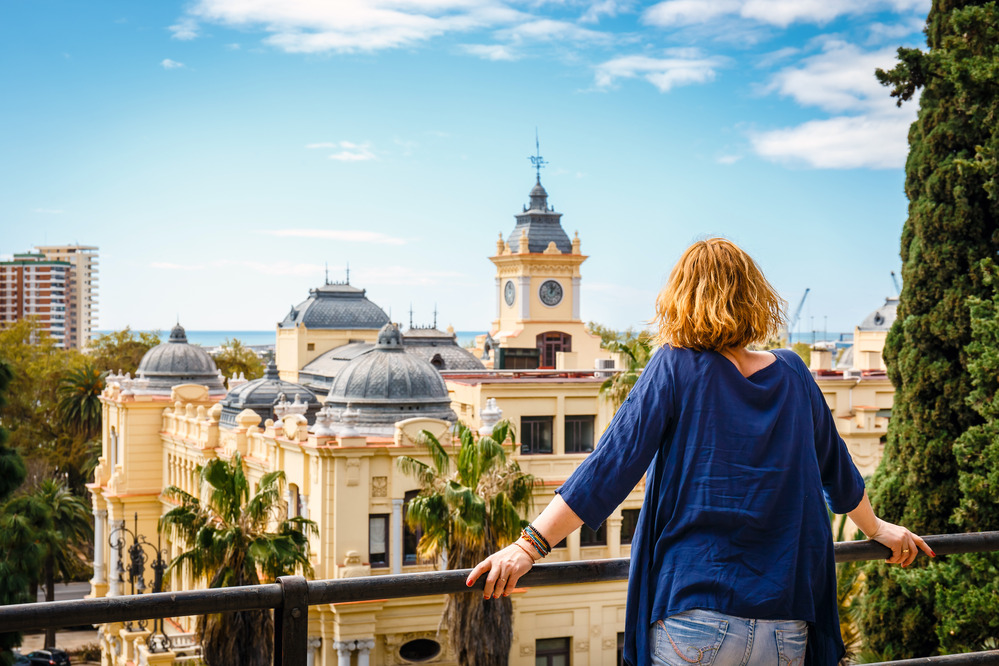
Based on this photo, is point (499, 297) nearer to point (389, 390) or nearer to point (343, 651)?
point (389, 390)

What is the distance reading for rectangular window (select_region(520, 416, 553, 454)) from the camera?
35500 millimetres

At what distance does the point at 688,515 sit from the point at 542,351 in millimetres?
53294

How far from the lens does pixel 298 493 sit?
3122 cm

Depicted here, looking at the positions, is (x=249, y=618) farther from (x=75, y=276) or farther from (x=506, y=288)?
(x=75, y=276)

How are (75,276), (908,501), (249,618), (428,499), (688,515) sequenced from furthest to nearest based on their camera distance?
(75,276) → (428,499) → (249,618) → (908,501) → (688,515)

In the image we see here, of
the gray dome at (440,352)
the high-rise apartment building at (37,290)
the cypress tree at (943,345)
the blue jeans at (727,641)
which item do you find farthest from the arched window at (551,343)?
the high-rise apartment building at (37,290)

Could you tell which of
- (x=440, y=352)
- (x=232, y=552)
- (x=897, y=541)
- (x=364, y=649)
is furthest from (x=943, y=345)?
(x=440, y=352)

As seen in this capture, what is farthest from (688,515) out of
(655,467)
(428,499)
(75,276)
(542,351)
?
(75,276)

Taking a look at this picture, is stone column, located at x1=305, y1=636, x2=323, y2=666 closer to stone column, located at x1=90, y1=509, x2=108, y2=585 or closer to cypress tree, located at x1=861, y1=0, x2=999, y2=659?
cypress tree, located at x1=861, y1=0, x2=999, y2=659

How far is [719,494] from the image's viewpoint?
9.95ft

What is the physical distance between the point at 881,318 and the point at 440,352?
36.7 metres

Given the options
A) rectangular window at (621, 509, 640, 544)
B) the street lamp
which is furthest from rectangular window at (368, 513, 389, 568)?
rectangular window at (621, 509, 640, 544)

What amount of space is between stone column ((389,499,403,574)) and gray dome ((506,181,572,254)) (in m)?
30.0

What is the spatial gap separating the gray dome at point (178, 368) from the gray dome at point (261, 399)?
8176mm
